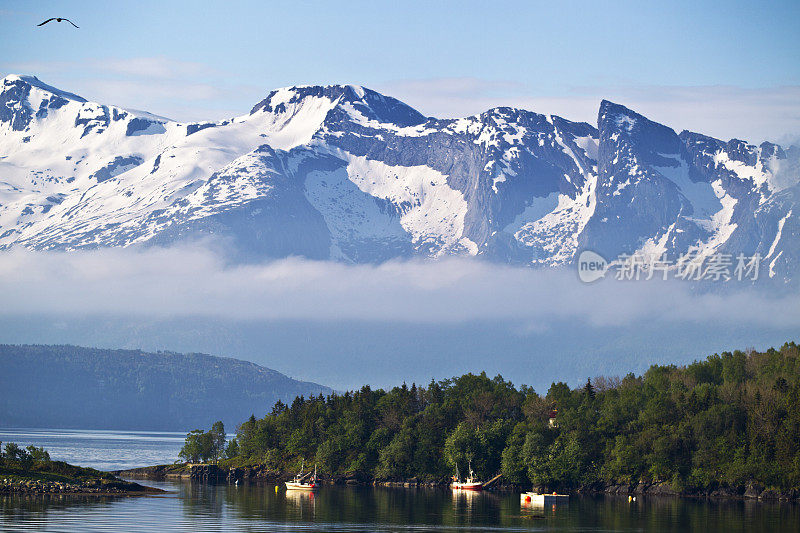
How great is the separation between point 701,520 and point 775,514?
13942 mm

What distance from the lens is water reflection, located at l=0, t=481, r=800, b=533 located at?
504 ft

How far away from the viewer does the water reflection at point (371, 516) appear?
154 meters

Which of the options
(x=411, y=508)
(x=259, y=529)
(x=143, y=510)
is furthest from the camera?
(x=411, y=508)

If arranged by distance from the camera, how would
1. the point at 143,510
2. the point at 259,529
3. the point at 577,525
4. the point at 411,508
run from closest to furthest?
the point at 259,529, the point at 577,525, the point at 143,510, the point at 411,508

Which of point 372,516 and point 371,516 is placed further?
point 371,516

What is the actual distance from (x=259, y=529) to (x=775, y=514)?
256 ft

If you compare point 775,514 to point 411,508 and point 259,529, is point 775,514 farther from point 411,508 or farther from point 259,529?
point 259,529

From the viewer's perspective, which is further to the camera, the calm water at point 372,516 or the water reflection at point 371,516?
the water reflection at point 371,516

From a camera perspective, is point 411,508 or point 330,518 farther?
point 411,508

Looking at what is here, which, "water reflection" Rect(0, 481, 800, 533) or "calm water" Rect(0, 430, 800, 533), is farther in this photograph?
"water reflection" Rect(0, 481, 800, 533)

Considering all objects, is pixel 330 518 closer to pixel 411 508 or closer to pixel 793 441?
pixel 411 508

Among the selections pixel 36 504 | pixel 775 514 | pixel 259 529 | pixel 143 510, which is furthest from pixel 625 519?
pixel 36 504

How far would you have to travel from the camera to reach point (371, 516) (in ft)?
574

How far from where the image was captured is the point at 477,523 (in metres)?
165
